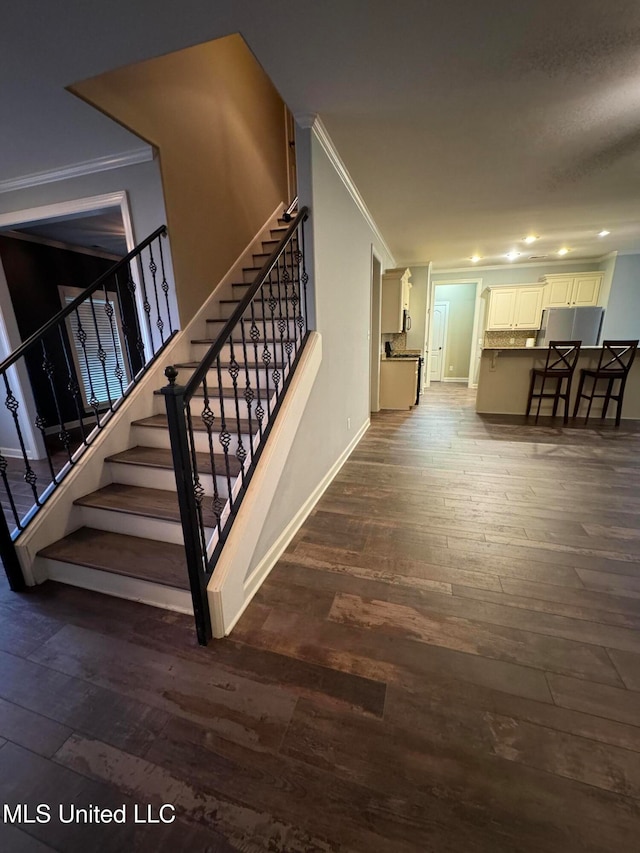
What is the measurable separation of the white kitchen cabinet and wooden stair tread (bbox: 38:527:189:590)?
464 cm

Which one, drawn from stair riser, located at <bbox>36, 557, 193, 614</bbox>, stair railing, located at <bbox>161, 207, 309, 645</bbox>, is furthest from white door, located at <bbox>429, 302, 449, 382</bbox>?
stair riser, located at <bbox>36, 557, 193, 614</bbox>

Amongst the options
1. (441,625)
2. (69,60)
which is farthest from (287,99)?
(441,625)

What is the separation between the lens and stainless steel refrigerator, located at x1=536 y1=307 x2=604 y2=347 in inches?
241

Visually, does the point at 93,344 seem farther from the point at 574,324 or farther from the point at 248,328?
the point at 574,324

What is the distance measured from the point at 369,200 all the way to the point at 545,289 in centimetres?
524

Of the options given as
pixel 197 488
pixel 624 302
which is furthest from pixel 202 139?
pixel 624 302

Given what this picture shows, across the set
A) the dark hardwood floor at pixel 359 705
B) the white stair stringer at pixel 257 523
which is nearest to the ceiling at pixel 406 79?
the white stair stringer at pixel 257 523

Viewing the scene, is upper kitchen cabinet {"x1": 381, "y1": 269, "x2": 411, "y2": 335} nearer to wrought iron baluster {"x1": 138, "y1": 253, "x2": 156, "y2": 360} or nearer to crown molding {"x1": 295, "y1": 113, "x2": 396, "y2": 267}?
crown molding {"x1": 295, "y1": 113, "x2": 396, "y2": 267}

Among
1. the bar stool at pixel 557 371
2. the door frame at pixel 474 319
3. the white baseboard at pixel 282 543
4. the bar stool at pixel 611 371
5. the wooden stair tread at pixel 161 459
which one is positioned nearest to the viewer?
the white baseboard at pixel 282 543

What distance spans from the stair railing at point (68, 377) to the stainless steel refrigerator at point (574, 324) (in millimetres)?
6742

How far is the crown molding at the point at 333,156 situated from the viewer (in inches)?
84.3

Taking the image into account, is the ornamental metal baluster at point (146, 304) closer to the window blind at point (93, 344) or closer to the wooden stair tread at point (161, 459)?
the wooden stair tread at point (161, 459)

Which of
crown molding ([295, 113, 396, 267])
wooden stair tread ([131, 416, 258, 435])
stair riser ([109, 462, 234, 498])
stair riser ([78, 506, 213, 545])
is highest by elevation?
crown molding ([295, 113, 396, 267])

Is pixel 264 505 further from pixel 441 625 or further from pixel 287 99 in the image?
pixel 287 99
